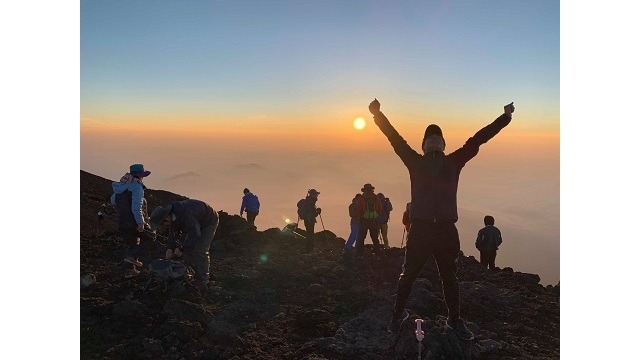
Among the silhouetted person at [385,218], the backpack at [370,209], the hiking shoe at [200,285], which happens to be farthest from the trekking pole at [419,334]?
the silhouetted person at [385,218]

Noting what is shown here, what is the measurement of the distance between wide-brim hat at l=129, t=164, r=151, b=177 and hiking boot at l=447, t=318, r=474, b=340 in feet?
18.7

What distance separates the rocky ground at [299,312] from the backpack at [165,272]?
0.48ft

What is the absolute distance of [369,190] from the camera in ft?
33.4

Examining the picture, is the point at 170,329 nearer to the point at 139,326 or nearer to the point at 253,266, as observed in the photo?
the point at 139,326

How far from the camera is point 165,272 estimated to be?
728cm

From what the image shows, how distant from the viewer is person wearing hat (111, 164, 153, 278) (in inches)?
319

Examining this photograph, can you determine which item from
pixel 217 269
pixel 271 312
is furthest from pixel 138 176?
pixel 271 312

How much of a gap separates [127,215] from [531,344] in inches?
273

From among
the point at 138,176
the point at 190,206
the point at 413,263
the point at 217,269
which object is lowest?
the point at 217,269

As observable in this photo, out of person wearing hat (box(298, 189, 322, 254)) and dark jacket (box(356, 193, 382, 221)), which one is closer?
dark jacket (box(356, 193, 382, 221))

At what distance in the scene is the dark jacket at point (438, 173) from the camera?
536cm

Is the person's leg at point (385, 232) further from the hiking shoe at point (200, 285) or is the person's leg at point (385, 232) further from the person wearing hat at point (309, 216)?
the hiking shoe at point (200, 285)

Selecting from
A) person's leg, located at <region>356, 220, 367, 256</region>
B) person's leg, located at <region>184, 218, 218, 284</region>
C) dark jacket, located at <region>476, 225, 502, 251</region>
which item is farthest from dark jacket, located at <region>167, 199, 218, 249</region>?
dark jacket, located at <region>476, 225, 502, 251</region>

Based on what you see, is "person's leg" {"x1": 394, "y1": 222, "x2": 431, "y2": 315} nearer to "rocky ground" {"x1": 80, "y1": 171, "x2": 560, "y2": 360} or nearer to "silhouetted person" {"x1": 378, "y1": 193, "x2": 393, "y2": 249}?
"rocky ground" {"x1": 80, "y1": 171, "x2": 560, "y2": 360}
